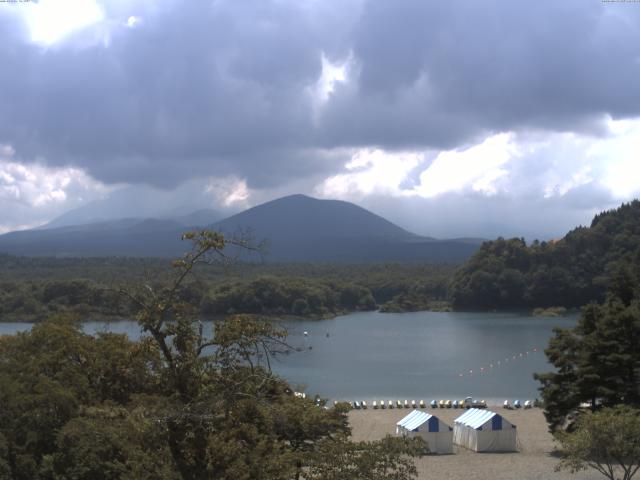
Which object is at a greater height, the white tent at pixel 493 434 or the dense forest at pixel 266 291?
the dense forest at pixel 266 291

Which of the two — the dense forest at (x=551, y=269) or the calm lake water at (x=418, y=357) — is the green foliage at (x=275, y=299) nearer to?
the calm lake water at (x=418, y=357)

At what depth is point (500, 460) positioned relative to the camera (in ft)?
56.0

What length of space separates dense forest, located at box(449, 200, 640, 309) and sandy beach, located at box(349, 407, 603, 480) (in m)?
47.4

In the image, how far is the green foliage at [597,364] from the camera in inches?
656

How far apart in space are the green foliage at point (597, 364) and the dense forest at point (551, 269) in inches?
2010

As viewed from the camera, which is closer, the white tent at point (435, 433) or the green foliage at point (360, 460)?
the green foliage at point (360, 460)

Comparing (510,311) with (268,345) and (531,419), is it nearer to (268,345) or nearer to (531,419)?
(531,419)

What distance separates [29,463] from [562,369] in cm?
1239

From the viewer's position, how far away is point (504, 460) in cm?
1705

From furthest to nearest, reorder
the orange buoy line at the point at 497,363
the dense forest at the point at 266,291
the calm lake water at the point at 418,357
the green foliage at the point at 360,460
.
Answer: the dense forest at the point at 266,291 < the orange buoy line at the point at 497,363 < the calm lake water at the point at 418,357 < the green foliage at the point at 360,460

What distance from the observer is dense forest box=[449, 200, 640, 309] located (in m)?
68.4

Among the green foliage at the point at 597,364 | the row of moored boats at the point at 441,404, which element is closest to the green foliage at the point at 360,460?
the green foliage at the point at 597,364

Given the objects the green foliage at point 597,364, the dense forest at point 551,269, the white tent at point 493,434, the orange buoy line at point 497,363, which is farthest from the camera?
the dense forest at point 551,269

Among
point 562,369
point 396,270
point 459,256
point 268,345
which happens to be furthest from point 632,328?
point 459,256
